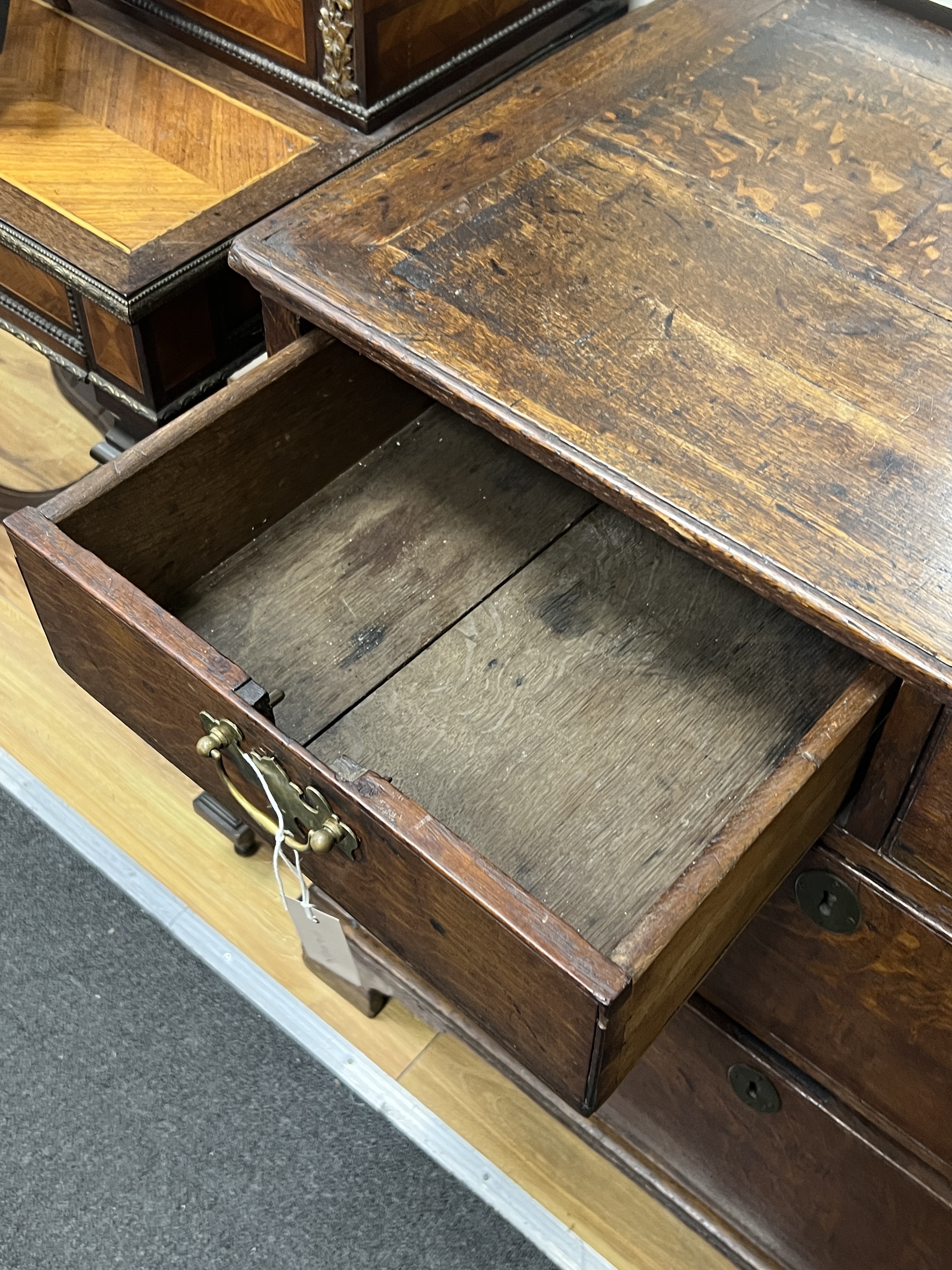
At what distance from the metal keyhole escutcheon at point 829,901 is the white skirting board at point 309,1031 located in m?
0.47

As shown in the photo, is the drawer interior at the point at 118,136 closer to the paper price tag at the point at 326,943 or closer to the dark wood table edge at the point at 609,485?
the dark wood table edge at the point at 609,485

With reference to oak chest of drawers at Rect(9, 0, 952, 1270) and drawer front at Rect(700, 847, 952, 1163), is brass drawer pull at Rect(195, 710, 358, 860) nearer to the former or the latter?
oak chest of drawers at Rect(9, 0, 952, 1270)

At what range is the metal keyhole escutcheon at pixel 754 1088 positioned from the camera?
90cm

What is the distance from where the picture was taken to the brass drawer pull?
62cm

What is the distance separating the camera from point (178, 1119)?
113 centimetres

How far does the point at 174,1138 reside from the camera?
1120 millimetres

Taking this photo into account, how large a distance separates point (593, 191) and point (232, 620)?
13.7 inches

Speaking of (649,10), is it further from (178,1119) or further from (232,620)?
(178,1119)

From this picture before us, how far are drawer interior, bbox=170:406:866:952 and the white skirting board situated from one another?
1.71ft

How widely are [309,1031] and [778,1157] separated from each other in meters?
0.44

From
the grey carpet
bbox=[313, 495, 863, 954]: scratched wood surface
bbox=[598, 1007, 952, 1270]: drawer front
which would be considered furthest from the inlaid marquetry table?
bbox=[598, 1007, 952, 1270]: drawer front

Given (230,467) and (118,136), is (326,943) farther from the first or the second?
(118,136)

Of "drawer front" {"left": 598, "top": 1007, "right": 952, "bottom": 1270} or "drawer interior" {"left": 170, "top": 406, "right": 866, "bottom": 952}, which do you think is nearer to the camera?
"drawer interior" {"left": 170, "top": 406, "right": 866, "bottom": 952}

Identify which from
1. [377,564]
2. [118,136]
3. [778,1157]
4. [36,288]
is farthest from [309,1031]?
[118,136]
